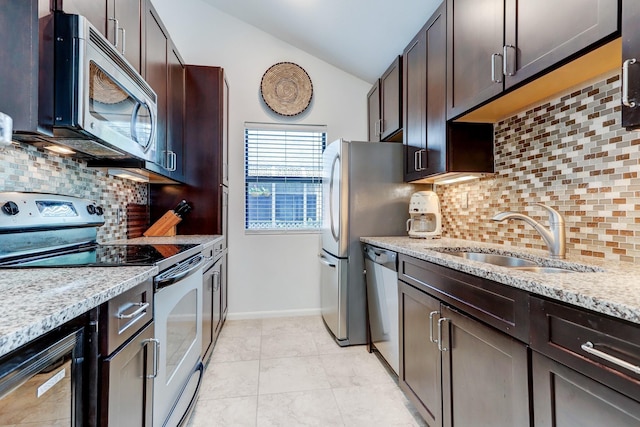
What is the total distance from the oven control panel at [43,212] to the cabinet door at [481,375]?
1756mm

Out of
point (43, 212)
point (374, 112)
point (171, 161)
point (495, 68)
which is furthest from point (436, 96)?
point (43, 212)

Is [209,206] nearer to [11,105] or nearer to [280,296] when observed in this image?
[280,296]

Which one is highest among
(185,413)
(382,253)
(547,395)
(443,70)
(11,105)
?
(443,70)

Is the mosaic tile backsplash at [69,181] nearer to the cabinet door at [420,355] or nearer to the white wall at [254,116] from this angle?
the white wall at [254,116]

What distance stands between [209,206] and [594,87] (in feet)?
8.41

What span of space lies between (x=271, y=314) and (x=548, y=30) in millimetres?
3091

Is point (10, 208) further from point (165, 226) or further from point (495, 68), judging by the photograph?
point (495, 68)

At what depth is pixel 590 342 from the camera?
2.31 feet

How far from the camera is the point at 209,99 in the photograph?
2711 millimetres

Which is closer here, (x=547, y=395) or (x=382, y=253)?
(x=547, y=395)

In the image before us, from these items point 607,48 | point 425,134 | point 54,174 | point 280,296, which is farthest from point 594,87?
point 280,296

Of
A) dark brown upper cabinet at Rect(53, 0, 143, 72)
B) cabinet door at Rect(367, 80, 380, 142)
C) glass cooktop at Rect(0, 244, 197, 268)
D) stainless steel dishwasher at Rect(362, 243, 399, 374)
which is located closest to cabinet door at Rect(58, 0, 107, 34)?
dark brown upper cabinet at Rect(53, 0, 143, 72)

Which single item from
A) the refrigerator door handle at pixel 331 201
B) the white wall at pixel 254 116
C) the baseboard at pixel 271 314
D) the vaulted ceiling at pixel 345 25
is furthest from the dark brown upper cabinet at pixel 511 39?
the baseboard at pixel 271 314

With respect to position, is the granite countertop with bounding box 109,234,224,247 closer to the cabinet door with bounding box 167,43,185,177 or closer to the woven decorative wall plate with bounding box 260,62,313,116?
the cabinet door with bounding box 167,43,185,177
